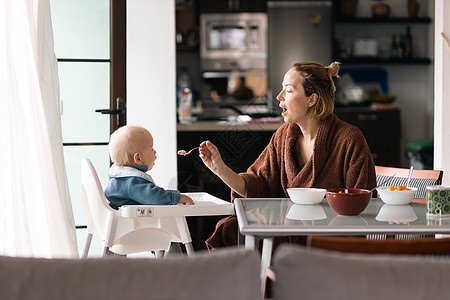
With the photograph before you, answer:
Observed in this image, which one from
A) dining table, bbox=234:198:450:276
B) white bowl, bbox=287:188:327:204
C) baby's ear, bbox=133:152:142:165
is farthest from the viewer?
baby's ear, bbox=133:152:142:165

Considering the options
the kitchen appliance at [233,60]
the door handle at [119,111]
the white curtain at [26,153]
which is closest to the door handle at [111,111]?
the door handle at [119,111]

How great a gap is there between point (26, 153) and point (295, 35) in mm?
4604

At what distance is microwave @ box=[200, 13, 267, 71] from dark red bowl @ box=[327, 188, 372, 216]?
15.8 ft

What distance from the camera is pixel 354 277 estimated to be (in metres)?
1.07

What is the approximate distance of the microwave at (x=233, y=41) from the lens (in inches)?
260

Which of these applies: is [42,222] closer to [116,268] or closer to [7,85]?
[7,85]

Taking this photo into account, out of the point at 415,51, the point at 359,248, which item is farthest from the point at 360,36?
the point at 359,248

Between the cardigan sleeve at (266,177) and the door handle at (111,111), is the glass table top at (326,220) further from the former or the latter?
the door handle at (111,111)

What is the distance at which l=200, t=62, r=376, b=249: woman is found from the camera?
2574 millimetres

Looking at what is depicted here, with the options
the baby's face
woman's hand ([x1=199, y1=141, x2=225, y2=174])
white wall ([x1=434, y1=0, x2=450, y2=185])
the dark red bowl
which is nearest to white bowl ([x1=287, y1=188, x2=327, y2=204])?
the dark red bowl

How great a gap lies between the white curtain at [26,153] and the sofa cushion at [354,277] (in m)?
1.54

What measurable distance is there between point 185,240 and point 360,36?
5150 millimetres

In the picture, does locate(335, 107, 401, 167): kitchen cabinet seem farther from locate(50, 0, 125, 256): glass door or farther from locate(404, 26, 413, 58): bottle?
locate(50, 0, 125, 256): glass door

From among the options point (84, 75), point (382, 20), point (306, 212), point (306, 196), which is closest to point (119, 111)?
point (84, 75)
